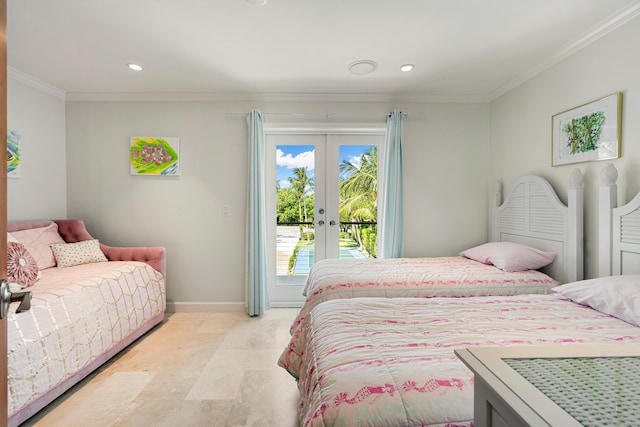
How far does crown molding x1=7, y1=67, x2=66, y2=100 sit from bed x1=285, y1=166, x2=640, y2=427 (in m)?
3.54

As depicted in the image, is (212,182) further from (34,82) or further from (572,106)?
(572,106)

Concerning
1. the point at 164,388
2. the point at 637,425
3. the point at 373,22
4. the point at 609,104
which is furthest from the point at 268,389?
the point at 609,104

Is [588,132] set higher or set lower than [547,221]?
higher

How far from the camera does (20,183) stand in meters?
2.97

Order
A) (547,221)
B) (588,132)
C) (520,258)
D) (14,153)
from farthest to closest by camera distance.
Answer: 1. (14,153)
2. (547,221)
3. (520,258)
4. (588,132)

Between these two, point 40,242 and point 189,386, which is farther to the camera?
point 40,242

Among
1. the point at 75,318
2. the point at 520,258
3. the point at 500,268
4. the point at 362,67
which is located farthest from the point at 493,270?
the point at 75,318

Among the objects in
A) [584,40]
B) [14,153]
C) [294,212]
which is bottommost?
[294,212]

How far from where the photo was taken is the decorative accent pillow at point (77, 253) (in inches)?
110

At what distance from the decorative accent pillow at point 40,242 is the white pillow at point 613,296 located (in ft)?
13.1

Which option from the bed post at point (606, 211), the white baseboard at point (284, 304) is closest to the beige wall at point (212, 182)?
the white baseboard at point (284, 304)

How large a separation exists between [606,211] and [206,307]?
3698 millimetres

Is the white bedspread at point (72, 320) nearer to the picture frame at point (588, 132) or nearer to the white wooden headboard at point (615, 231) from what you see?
the white wooden headboard at point (615, 231)

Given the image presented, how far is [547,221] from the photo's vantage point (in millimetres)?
2600
